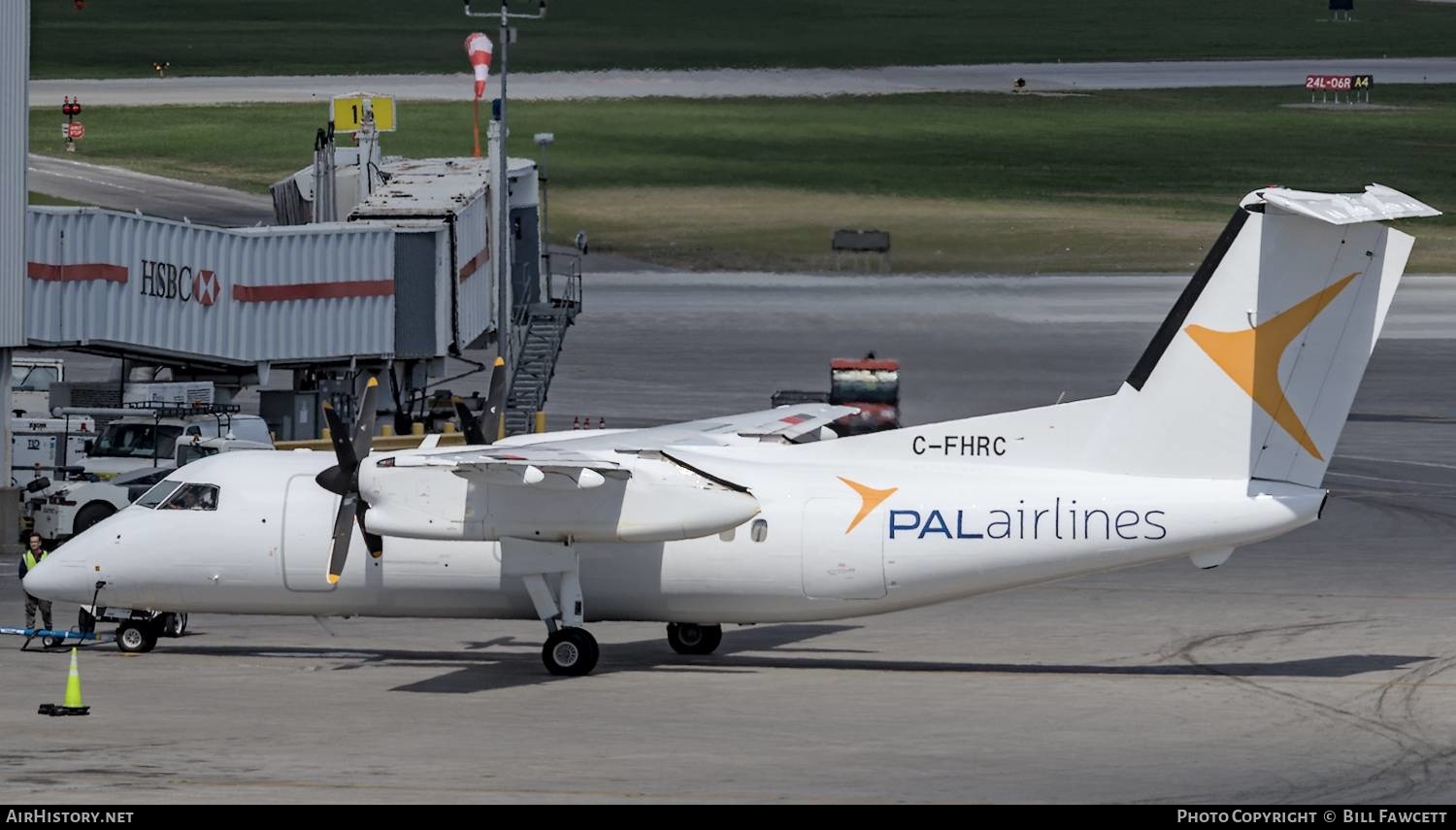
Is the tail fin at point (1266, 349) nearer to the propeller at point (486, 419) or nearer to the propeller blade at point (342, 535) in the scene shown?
the propeller at point (486, 419)

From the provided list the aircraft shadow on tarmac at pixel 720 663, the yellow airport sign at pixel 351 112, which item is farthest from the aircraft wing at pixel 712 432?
the yellow airport sign at pixel 351 112

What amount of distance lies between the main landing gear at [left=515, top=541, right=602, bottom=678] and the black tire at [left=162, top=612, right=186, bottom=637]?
228 inches

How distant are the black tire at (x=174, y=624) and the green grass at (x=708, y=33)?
235ft

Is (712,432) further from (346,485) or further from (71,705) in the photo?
(71,705)

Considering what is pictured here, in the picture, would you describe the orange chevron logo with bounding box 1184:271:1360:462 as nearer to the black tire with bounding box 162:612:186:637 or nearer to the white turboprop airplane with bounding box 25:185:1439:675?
the white turboprop airplane with bounding box 25:185:1439:675

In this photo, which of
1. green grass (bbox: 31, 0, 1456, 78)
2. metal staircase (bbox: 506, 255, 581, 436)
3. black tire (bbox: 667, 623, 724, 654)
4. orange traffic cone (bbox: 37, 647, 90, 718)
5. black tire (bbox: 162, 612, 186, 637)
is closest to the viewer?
orange traffic cone (bbox: 37, 647, 90, 718)

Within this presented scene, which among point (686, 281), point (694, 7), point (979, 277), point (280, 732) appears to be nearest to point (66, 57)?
point (694, 7)

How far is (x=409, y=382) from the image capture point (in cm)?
5206

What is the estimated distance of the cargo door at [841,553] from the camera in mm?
27266

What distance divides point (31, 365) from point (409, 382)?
10.2 m

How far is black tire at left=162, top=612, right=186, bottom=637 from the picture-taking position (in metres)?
30.6

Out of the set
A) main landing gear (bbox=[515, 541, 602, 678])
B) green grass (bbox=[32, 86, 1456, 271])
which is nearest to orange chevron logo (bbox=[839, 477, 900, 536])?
A: main landing gear (bbox=[515, 541, 602, 678])

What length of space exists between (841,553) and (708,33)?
87514 millimetres

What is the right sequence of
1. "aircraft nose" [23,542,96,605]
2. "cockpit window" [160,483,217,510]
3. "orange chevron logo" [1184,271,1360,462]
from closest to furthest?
"orange chevron logo" [1184,271,1360,462] < "aircraft nose" [23,542,96,605] < "cockpit window" [160,483,217,510]
